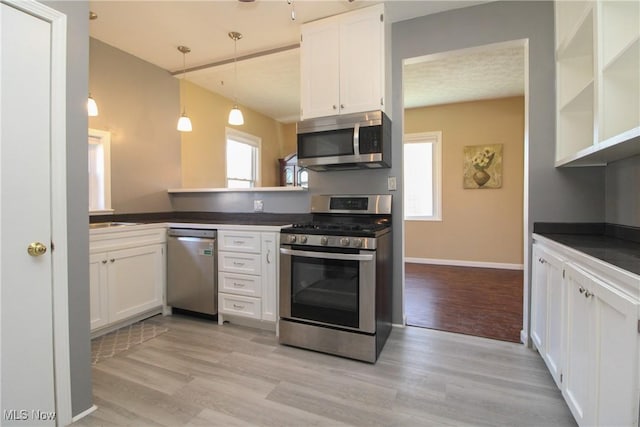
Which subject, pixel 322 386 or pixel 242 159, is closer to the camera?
pixel 322 386

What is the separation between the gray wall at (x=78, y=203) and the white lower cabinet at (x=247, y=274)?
3.70ft

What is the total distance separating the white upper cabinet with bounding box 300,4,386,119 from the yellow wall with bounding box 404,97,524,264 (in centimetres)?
314

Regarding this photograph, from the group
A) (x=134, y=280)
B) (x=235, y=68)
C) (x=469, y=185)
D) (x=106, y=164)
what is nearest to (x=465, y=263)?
(x=469, y=185)

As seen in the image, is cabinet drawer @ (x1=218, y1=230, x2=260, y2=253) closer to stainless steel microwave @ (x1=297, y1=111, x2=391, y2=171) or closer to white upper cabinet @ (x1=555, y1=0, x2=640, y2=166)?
stainless steel microwave @ (x1=297, y1=111, x2=391, y2=171)

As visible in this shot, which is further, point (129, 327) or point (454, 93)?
point (454, 93)

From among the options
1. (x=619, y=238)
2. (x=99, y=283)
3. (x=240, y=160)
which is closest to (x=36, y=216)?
(x=99, y=283)

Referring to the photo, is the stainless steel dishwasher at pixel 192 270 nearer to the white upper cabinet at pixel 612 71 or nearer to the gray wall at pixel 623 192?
the white upper cabinet at pixel 612 71

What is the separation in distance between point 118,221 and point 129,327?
1.10 meters

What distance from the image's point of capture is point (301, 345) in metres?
2.24

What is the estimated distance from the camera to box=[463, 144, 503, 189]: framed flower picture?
188 inches

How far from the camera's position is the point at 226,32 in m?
2.81

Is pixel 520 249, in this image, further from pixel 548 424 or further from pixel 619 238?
pixel 548 424

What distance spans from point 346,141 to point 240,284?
5.01 feet

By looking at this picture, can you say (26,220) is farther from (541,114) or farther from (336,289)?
(541,114)
